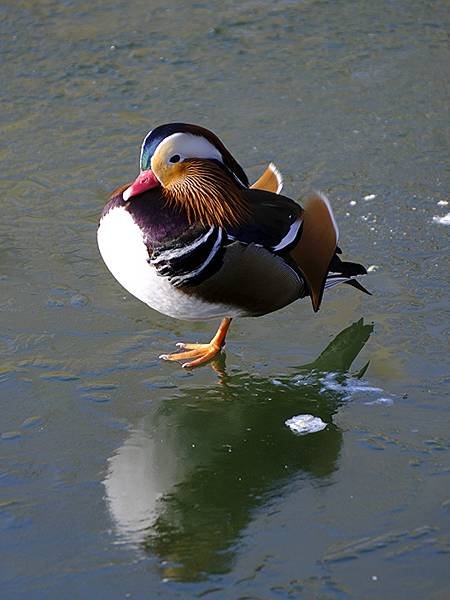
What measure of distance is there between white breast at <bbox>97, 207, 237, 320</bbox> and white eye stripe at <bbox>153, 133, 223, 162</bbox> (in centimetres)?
23

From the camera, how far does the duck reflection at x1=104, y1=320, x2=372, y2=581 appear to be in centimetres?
250

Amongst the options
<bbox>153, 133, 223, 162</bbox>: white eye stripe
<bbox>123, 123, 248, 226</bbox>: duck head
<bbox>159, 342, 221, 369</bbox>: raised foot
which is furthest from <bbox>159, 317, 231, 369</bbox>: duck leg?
<bbox>153, 133, 223, 162</bbox>: white eye stripe

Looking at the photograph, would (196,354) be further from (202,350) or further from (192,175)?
(192,175)

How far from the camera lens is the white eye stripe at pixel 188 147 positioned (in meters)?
3.13

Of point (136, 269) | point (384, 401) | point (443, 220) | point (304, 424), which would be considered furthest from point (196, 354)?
point (443, 220)

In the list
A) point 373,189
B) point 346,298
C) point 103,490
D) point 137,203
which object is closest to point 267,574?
point 103,490

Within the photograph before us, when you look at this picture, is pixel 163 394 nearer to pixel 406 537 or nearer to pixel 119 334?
pixel 119 334

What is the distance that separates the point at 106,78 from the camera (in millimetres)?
5230

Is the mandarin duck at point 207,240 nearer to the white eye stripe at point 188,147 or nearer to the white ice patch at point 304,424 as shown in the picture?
the white eye stripe at point 188,147

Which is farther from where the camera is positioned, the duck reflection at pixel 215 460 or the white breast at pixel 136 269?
the white breast at pixel 136 269

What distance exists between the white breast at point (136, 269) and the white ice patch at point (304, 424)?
0.44m

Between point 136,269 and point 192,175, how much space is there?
419 millimetres

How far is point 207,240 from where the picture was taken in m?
3.13

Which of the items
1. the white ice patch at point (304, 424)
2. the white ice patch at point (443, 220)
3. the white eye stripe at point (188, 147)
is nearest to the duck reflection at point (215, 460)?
the white ice patch at point (304, 424)
